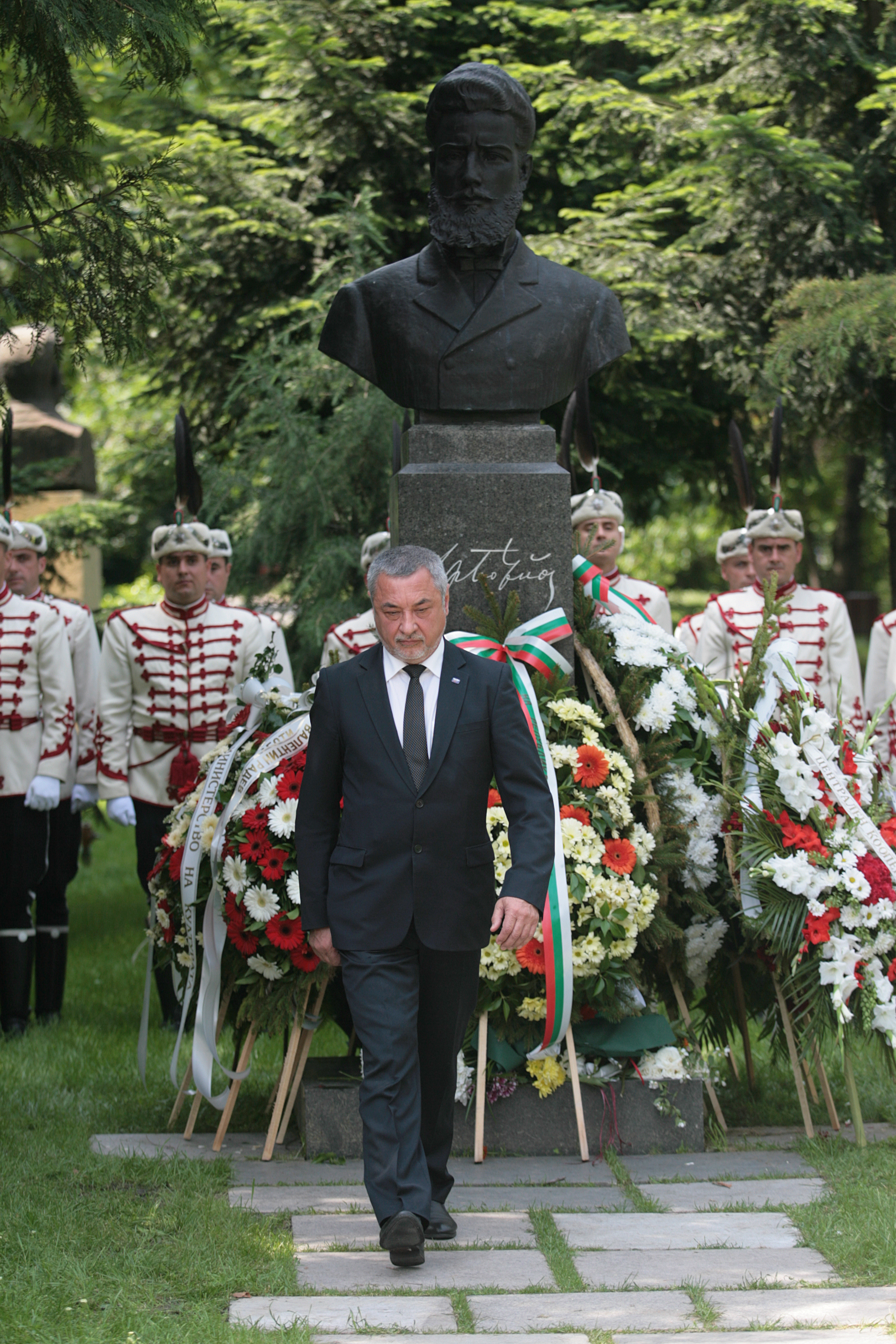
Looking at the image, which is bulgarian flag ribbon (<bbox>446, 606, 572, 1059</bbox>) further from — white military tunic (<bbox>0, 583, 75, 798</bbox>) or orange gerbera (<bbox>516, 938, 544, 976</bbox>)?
white military tunic (<bbox>0, 583, 75, 798</bbox>)

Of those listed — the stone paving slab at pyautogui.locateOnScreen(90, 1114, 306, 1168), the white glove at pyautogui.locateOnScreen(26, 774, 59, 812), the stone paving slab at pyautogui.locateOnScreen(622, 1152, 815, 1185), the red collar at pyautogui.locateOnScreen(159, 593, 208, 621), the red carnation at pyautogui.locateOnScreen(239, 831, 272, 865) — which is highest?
the red collar at pyautogui.locateOnScreen(159, 593, 208, 621)

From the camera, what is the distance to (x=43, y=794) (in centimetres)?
764

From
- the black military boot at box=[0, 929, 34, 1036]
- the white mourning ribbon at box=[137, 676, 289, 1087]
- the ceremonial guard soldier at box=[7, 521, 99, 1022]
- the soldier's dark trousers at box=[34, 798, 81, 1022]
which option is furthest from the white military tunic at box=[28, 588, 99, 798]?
the white mourning ribbon at box=[137, 676, 289, 1087]

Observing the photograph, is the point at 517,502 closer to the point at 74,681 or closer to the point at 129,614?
the point at 129,614

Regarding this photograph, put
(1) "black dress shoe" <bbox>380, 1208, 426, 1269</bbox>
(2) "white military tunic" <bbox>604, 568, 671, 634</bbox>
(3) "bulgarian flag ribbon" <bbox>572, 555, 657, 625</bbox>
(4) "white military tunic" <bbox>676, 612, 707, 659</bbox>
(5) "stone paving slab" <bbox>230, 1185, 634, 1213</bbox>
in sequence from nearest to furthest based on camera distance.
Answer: (1) "black dress shoe" <bbox>380, 1208, 426, 1269</bbox> → (5) "stone paving slab" <bbox>230, 1185, 634, 1213</bbox> → (3) "bulgarian flag ribbon" <bbox>572, 555, 657, 625</bbox> → (2) "white military tunic" <bbox>604, 568, 671, 634</bbox> → (4) "white military tunic" <bbox>676, 612, 707, 659</bbox>

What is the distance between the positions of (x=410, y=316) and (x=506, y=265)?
41 cm

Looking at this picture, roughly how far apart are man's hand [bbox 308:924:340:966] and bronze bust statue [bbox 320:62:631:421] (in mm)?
2319

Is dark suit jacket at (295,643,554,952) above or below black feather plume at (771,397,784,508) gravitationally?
below

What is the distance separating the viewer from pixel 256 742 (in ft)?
19.9

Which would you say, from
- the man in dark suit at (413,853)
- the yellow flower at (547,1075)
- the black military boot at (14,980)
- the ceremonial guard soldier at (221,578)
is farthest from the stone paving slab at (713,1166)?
the black military boot at (14,980)

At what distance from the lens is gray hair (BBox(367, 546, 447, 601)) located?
14.3ft

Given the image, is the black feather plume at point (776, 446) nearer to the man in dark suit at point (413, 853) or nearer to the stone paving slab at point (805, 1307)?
the man in dark suit at point (413, 853)

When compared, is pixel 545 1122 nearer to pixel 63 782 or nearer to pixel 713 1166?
pixel 713 1166
